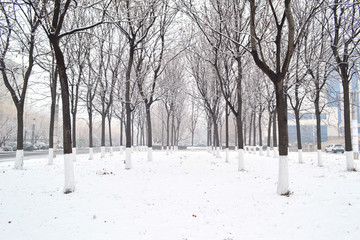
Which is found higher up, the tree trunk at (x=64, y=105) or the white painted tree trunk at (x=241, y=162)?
the tree trunk at (x=64, y=105)

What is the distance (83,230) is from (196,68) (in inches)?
672

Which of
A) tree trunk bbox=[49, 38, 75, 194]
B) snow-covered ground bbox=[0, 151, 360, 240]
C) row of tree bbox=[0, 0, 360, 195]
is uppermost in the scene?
row of tree bbox=[0, 0, 360, 195]

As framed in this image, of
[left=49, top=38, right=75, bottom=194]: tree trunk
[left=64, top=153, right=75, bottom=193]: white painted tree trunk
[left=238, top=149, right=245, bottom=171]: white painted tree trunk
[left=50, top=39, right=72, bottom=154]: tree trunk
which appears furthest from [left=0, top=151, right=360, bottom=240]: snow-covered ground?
[left=238, top=149, right=245, bottom=171]: white painted tree trunk

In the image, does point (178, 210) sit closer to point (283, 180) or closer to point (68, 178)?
point (283, 180)

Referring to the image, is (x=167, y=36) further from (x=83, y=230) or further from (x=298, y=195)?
(x=83, y=230)

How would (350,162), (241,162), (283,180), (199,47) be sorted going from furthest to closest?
(199,47) < (241,162) < (350,162) < (283,180)

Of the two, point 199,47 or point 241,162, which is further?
point 199,47

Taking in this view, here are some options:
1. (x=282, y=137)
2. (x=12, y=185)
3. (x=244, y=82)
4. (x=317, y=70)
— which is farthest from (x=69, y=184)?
(x=244, y=82)

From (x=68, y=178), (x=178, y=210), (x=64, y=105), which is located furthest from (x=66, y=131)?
(x=178, y=210)

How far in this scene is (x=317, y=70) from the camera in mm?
12914

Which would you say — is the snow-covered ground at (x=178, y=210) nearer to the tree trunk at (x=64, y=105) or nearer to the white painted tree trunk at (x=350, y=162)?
the tree trunk at (x=64, y=105)

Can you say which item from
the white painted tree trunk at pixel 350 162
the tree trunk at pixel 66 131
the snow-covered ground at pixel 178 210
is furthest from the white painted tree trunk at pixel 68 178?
the white painted tree trunk at pixel 350 162

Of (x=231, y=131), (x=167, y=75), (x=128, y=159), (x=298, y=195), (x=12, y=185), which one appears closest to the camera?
(x=298, y=195)

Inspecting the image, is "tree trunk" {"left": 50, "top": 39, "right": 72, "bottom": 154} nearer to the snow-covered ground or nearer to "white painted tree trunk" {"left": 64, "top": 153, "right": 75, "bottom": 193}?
"white painted tree trunk" {"left": 64, "top": 153, "right": 75, "bottom": 193}
